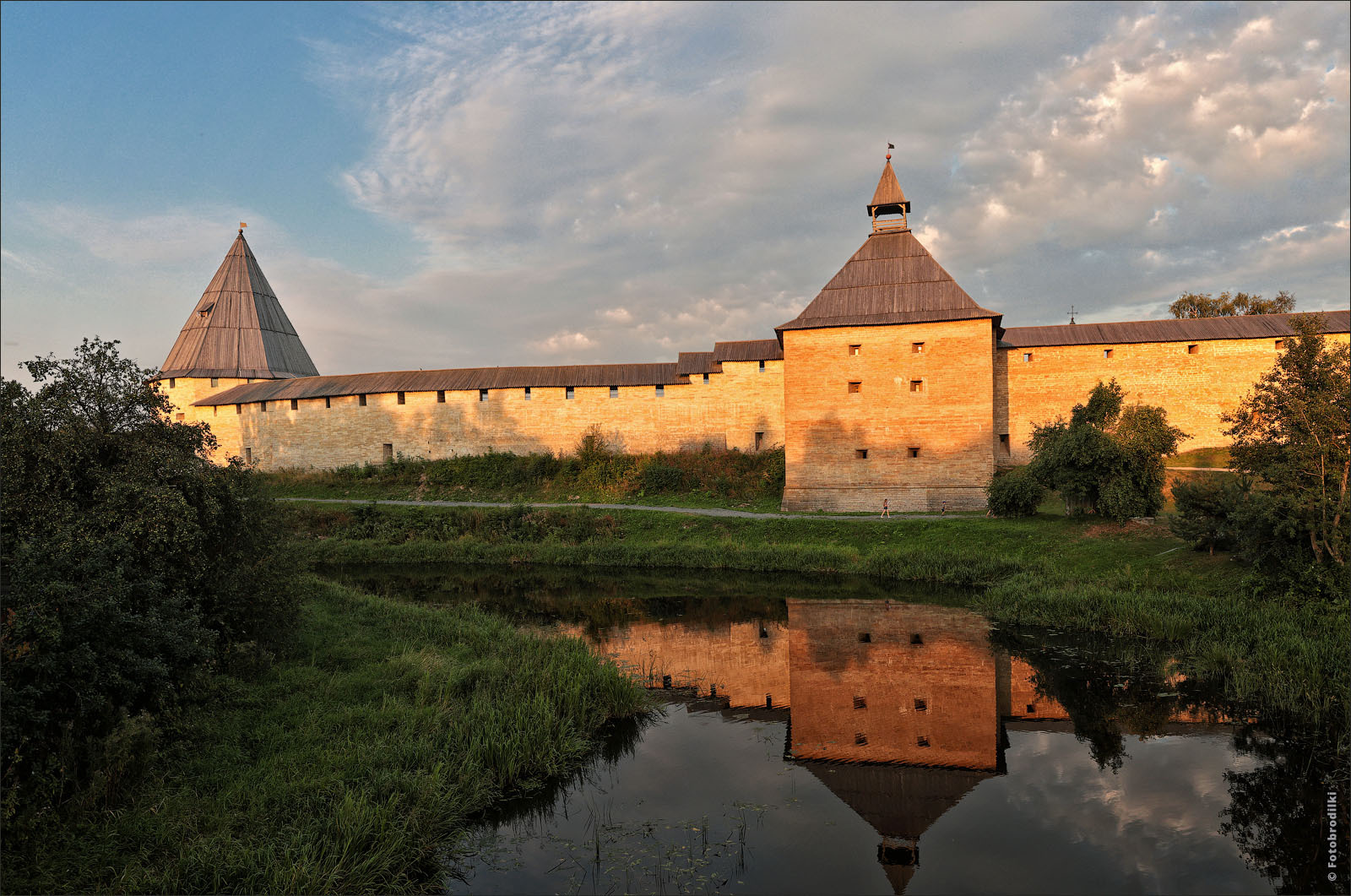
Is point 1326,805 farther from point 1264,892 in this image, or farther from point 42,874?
point 42,874

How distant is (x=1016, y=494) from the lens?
51.7 ft

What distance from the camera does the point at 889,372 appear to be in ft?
63.8

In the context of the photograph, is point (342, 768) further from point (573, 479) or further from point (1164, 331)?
point (1164, 331)

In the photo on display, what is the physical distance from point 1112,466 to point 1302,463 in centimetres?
567

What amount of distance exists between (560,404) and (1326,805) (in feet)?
71.4

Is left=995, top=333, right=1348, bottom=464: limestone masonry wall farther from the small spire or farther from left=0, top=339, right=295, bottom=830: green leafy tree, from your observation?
left=0, top=339, right=295, bottom=830: green leafy tree

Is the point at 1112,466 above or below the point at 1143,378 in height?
below

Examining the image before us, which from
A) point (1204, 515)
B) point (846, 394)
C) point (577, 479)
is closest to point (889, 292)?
point (846, 394)

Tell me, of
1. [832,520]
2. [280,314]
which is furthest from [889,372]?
[280,314]

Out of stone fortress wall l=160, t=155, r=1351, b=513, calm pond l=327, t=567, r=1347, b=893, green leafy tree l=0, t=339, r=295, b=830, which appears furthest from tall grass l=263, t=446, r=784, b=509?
green leafy tree l=0, t=339, r=295, b=830

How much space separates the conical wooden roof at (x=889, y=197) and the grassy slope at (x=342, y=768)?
58.2 ft

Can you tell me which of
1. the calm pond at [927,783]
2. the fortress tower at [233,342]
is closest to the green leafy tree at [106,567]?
the calm pond at [927,783]

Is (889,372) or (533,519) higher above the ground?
(889,372)

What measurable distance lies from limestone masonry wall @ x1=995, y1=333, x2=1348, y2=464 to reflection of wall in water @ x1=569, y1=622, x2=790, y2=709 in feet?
47.9
